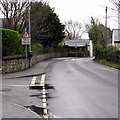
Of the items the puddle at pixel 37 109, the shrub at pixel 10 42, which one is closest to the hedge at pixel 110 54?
the shrub at pixel 10 42

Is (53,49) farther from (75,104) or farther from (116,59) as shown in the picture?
(75,104)

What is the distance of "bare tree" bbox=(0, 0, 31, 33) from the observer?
34.3 meters

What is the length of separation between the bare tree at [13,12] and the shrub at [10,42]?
10.2m

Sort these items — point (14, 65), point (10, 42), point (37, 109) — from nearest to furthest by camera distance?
point (37, 109), point (14, 65), point (10, 42)

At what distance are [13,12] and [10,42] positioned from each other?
1390 centimetres

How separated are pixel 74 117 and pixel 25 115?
4.31 ft

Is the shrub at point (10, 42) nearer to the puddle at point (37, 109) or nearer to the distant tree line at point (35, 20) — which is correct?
the distant tree line at point (35, 20)

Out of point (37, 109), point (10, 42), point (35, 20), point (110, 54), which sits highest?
point (35, 20)

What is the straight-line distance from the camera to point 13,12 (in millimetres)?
35156

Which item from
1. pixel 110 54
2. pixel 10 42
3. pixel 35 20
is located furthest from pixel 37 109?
Answer: pixel 35 20

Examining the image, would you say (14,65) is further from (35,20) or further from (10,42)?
(35,20)

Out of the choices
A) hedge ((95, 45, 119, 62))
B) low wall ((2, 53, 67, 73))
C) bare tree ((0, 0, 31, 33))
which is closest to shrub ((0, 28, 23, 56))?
low wall ((2, 53, 67, 73))

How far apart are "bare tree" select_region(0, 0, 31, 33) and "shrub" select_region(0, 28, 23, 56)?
1025 centimetres

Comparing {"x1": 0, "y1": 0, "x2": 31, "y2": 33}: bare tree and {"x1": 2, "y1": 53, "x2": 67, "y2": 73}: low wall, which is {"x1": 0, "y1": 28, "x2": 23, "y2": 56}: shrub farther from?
{"x1": 0, "y1": 0, "x2": 31, "y2": 33}: bare tree
